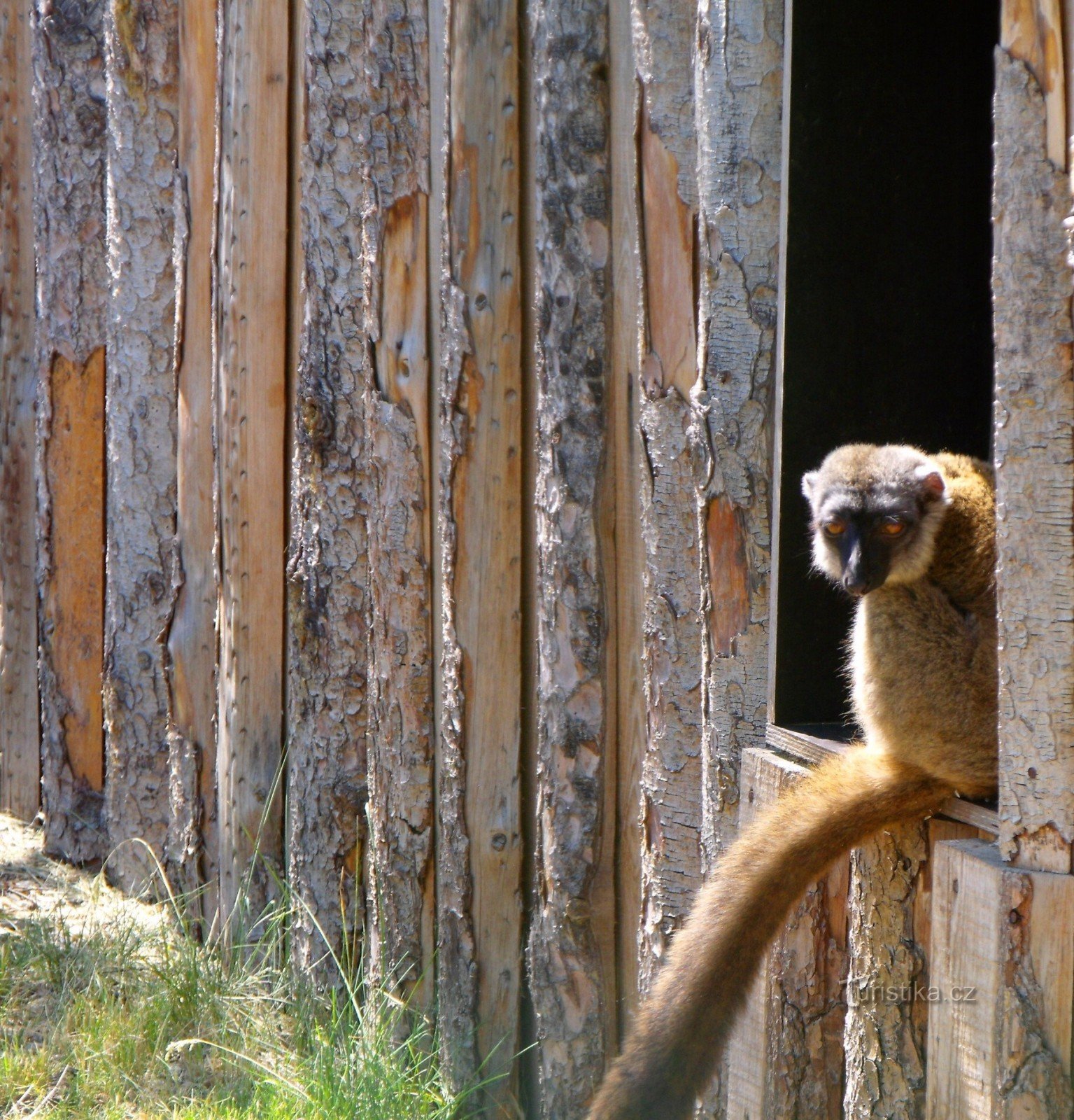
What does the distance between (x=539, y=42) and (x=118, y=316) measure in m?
3.05

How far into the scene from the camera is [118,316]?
5961 millimetres

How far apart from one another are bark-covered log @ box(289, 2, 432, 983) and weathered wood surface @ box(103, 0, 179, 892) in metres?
1.26

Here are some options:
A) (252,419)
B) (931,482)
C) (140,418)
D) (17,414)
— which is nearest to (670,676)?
(931,482)

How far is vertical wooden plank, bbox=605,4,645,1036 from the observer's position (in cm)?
345

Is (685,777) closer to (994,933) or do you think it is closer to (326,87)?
(994,933)

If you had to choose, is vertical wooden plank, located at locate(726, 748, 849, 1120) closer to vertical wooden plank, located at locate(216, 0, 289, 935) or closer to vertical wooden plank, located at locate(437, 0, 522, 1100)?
vertical wooden plank, located at locate(437, 0, 522, 1100)

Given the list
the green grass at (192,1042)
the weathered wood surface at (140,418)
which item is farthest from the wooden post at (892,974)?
the weathered wood surface at (140,418)

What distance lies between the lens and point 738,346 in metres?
3.07

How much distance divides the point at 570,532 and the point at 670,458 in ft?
1.49

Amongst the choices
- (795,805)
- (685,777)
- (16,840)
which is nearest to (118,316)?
(16,840)

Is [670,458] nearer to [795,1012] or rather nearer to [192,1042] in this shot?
[795,1012]

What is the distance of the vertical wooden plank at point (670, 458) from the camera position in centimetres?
319

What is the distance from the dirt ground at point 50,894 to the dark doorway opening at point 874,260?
→ 3343mm

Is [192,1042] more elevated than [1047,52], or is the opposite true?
[1047,52]
